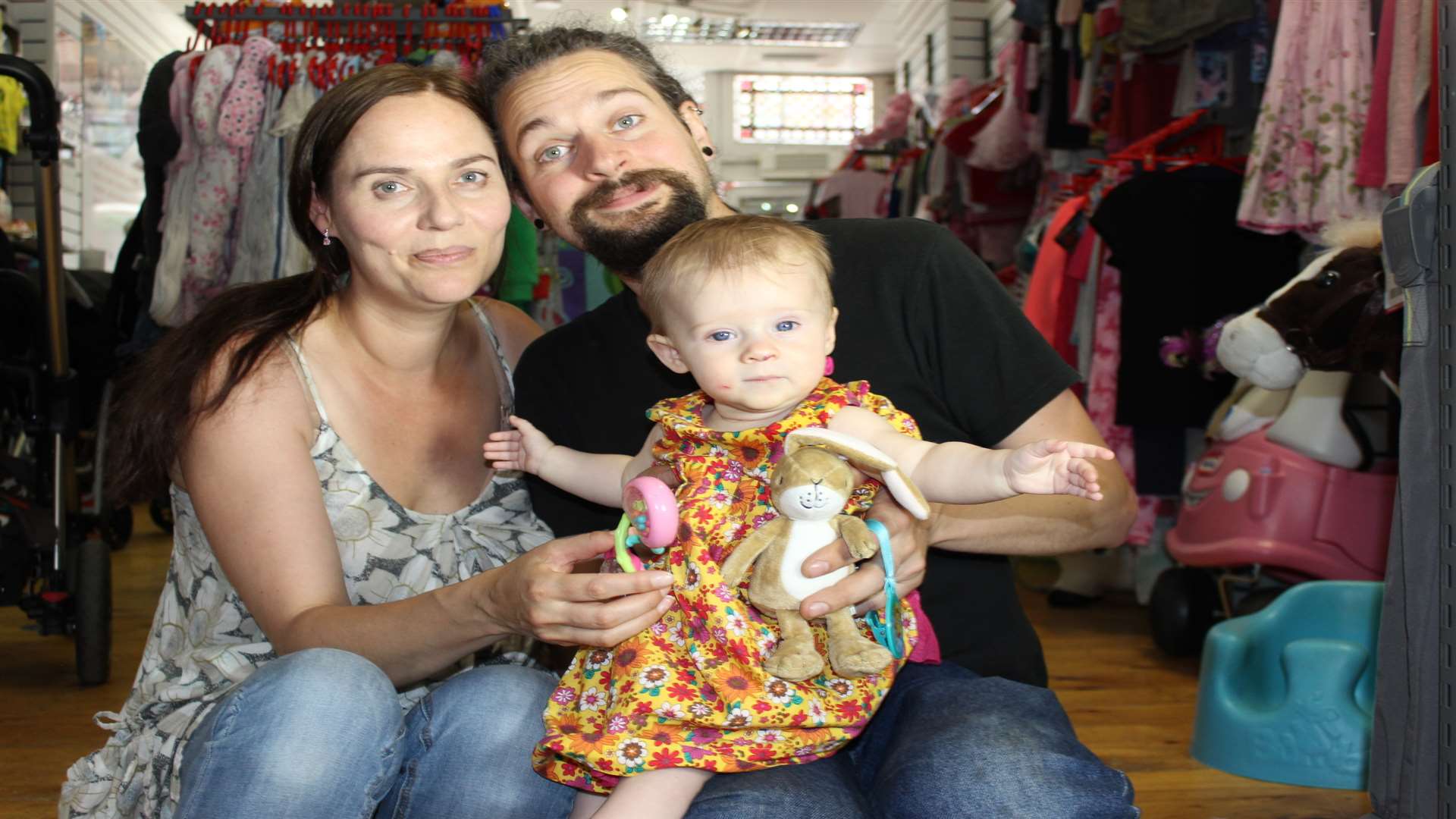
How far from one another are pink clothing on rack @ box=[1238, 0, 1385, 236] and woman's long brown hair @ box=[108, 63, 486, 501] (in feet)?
7.81

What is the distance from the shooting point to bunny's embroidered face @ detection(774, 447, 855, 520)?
1364mm

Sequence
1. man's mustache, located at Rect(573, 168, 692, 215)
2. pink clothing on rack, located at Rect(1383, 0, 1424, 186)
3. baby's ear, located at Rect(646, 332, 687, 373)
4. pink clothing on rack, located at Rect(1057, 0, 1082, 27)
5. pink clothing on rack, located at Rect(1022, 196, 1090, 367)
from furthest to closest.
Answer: pink clothing on rack, located at Rect(1057, 0, 1082, 27) → pink clothing on rack, located at Rect(1022, 196, 1090, 367) → pink clothing on rack, located at Rect(1383, 0, 1424, 186) → man's mustache, located at Rect(573, 168, 692, 215) → baby's ear, located at Rect(646, 332, 687, 373)

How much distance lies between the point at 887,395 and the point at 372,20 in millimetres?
Result: 2623

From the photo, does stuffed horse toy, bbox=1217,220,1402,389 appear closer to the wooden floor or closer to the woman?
the wooden floor

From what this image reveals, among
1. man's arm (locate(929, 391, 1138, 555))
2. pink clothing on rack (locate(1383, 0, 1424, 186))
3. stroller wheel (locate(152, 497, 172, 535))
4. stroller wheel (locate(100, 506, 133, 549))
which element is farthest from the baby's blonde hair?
stroller wheel (locate(152, 497, 172, 535))

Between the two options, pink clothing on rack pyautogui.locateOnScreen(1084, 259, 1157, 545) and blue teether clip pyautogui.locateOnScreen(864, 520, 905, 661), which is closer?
blue teether clip pyautogui.locateOnScreen(864, 520, 905, 661)

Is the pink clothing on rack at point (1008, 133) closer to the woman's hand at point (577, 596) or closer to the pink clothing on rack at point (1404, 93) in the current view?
the pink clothing on rack at point (1404, 93)

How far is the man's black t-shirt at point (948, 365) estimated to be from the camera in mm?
1706

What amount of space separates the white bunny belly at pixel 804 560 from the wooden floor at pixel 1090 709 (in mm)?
1384

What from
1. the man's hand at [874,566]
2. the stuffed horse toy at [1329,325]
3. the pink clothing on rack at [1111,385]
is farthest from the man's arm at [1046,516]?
the pink clothing on rack at [1111,385]

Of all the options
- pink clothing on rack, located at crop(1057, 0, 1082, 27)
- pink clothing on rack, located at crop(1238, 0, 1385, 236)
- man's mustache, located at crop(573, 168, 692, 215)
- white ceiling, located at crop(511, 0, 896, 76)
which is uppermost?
white ceiling, located at crop(511, 0, 896, 76)

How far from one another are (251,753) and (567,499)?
0.67 metres

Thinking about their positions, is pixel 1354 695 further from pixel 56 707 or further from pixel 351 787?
pixel 56 707

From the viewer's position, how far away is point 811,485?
1362mm
